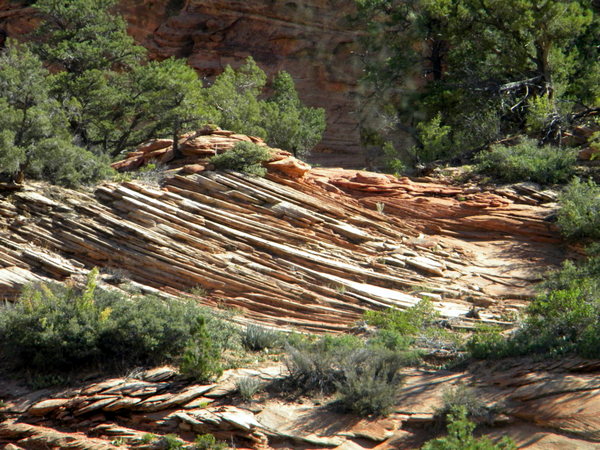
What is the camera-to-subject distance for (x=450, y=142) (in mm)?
A: 17656

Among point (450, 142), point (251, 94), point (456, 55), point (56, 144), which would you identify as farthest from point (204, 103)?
point (456, 55)

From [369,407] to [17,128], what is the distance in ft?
29.1

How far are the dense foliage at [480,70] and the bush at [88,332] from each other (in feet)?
31.1

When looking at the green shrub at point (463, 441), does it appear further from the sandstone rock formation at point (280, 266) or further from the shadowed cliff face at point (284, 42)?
the shadowed cliff face at point (284, 42)

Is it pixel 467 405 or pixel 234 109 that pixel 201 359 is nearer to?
pixel 467 405

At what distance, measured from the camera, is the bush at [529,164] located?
1453cm

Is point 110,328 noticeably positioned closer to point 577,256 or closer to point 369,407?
point 369,407

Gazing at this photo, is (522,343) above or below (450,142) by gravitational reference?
below

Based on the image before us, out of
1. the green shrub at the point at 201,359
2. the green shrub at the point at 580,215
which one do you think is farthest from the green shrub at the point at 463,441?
the green shrub at the point at 580,215

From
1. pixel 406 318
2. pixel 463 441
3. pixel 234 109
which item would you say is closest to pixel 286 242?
pixel 406 318

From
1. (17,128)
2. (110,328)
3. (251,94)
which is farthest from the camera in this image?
(251,94)

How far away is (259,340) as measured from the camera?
10406 millimetres

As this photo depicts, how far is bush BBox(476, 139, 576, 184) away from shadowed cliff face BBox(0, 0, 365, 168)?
10.3m

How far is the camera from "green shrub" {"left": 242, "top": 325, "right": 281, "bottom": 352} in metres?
10.4
